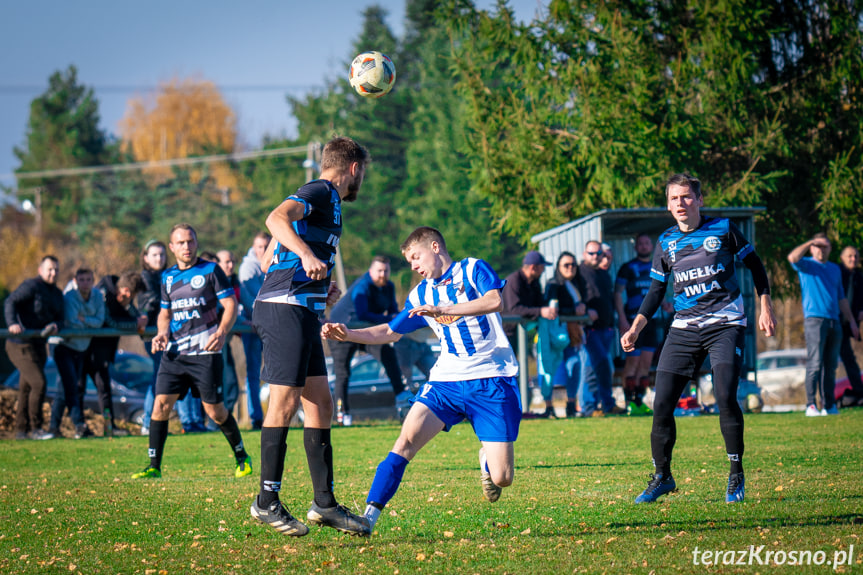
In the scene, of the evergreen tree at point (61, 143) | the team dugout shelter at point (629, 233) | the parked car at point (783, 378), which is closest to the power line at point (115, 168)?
the evergreen tree at point (61, 143)

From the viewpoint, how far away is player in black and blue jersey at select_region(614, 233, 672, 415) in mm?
13734

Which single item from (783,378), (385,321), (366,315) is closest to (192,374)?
(385,321)

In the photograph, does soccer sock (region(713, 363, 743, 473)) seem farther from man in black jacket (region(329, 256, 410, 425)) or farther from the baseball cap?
man in black jacket (region(329, 256, 410, 425))

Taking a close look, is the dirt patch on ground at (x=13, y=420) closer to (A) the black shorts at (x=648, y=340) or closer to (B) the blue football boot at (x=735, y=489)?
(A) the black shorts at (x=648, y=340)

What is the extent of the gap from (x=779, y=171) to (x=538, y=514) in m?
18.3

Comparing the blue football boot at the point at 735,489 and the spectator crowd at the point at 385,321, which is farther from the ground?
the spectator crowd at the point at 385,321

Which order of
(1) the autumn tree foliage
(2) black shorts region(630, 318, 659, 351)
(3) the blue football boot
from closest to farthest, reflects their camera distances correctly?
(3) the blue football boot → (2) black shorts region(630, 318, 659, 351) → (1) the autumn tree foliage

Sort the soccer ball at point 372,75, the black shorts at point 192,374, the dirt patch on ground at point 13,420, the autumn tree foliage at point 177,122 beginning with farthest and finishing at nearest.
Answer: the autumn tree foliage at point 177,122 < the dirt patch on ground at point 13,420 < the black shorts at point 192,374 < the soccer ball at point 372,75

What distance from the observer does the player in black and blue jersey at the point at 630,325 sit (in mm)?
13734

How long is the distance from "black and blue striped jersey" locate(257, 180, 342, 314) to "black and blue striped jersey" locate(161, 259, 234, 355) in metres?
3.05

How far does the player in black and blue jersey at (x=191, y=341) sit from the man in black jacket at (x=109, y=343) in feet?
15.3

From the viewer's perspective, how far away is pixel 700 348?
6.58 m

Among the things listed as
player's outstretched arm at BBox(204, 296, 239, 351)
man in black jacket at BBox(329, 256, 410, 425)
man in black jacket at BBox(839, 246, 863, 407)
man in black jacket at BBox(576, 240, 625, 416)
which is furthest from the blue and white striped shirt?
man in black jacket at BBox(839, 246, 863, 407)

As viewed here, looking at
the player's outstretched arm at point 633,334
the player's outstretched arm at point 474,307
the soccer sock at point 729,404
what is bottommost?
the soccer sock at point 729,404
